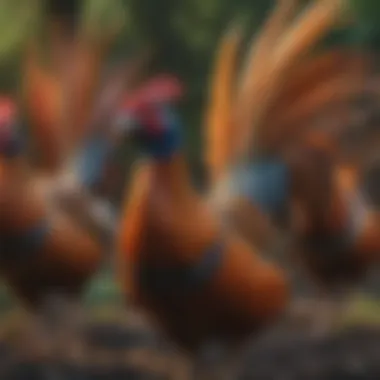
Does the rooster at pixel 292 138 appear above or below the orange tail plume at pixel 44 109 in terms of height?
below

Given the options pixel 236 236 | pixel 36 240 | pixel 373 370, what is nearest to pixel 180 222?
Answer: pixel 236 236

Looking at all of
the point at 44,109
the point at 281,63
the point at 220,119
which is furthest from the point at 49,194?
the point at 281,63

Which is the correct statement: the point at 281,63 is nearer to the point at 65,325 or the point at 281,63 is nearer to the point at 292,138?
the point at 292,138

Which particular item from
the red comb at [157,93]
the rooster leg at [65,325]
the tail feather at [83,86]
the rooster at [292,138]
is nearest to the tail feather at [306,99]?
the rooster at [292,138]

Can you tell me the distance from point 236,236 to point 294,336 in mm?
167

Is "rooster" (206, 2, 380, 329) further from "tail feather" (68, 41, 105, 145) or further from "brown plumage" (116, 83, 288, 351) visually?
"tail feather" (68, 41, 105, 145)

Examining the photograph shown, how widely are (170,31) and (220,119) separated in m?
0.14

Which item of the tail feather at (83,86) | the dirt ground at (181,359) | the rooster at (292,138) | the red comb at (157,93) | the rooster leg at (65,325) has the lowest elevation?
the dirt ground at (181,359)

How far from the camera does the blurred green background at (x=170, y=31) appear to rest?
4.88ft

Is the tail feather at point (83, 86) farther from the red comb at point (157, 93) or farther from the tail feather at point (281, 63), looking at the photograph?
the tail feather at point (281, 63)

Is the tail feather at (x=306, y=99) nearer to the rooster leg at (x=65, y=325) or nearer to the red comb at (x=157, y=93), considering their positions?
the red comb at (x=157, y=93)

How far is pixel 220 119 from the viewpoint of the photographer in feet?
4.83

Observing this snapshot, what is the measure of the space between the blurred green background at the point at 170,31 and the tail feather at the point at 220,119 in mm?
14

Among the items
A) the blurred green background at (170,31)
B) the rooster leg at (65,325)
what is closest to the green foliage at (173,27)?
the blurred green background at (170,31)
